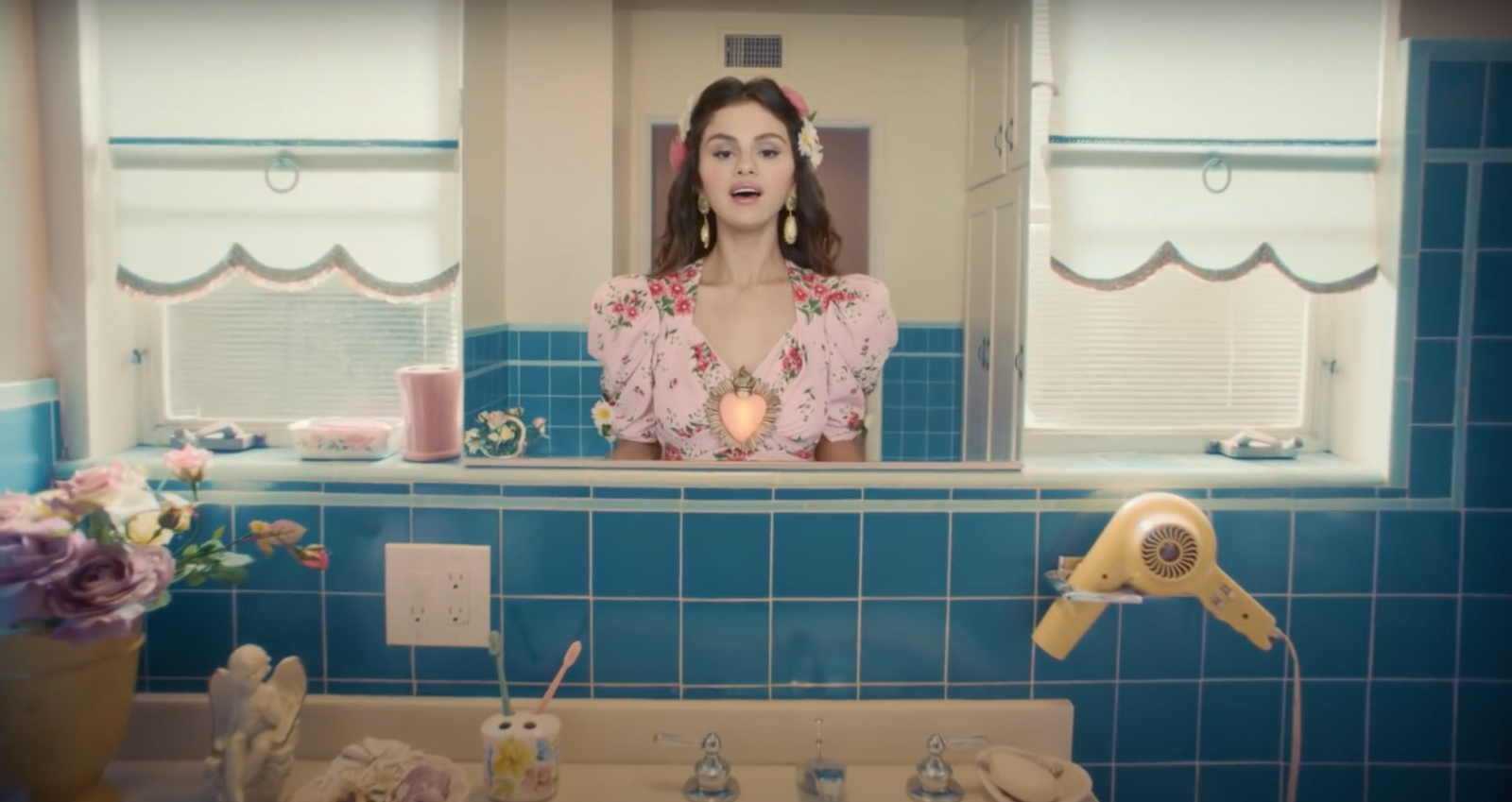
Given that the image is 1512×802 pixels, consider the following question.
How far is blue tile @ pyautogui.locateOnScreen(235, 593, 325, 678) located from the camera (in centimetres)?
117

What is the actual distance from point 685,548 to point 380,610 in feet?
1.18

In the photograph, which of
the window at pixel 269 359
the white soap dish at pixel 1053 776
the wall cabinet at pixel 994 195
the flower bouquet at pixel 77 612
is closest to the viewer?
the flower bouquet at pixel 77 612

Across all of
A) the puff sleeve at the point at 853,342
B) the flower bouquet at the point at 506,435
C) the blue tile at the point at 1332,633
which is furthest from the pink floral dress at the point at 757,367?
the blue tile at the point at 1332,633

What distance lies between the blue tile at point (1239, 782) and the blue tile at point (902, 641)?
339 mm

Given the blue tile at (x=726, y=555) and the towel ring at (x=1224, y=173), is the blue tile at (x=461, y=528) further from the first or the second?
the towel ring at (x=1224, y=173)

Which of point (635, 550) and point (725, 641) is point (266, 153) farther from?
point (725, 641)

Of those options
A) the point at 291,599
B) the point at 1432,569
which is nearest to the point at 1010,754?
the point at 1432,569

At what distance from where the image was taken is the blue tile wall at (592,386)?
1.14 m

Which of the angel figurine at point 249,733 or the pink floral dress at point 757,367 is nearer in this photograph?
the angel figurine at point 249,733

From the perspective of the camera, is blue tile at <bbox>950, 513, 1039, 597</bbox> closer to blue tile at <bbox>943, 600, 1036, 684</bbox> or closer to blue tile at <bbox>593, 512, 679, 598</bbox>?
blue tile at <bbox>943, 600, 1036, 684</bbox>

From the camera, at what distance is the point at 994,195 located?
1.14 meters

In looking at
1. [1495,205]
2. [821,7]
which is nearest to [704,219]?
[821,7]

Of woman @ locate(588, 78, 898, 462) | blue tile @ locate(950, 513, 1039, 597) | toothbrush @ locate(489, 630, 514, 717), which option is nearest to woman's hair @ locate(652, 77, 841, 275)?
woman @ locate(588, 78, 898, 462)

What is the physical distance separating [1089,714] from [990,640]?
0.14 metres
